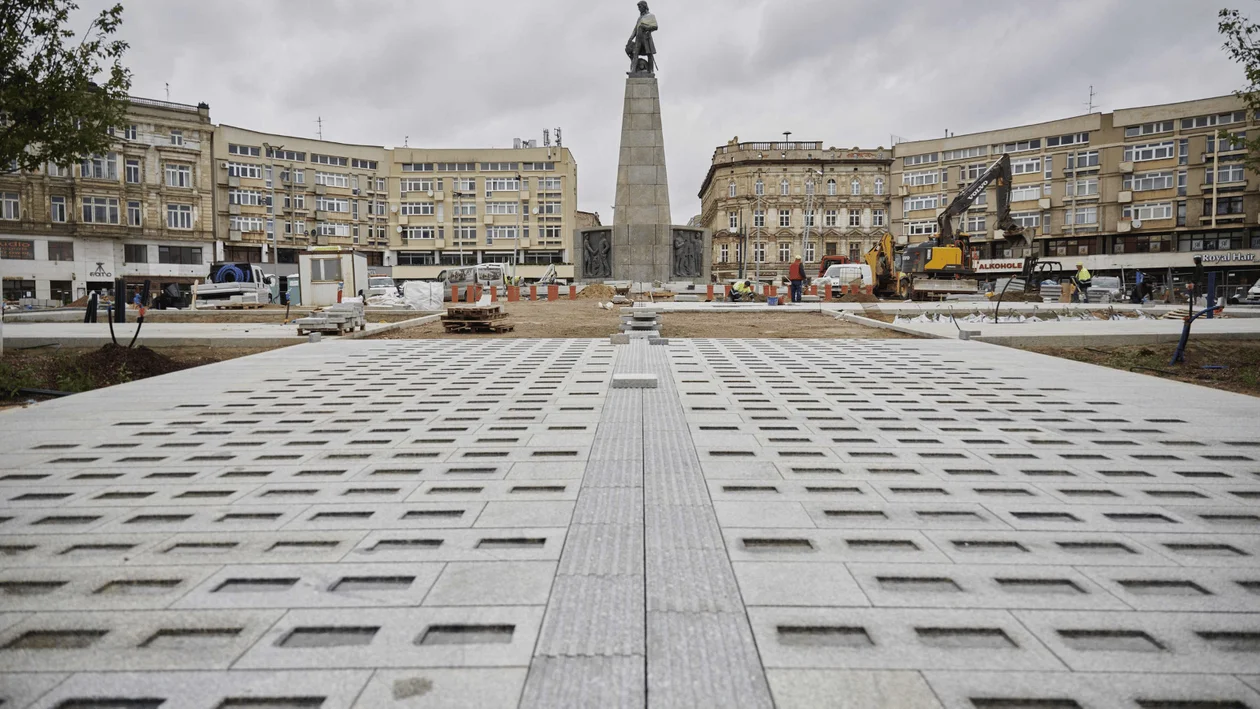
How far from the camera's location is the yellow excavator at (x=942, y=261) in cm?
3266

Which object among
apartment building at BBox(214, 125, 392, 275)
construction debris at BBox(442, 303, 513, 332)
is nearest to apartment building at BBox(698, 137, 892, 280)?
apartment building at BBox(214, 125, 392, 275)

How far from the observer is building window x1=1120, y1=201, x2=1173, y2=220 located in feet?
194

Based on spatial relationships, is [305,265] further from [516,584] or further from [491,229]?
[491,229]

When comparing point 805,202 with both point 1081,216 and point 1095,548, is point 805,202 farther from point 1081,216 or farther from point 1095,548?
point 1095,548

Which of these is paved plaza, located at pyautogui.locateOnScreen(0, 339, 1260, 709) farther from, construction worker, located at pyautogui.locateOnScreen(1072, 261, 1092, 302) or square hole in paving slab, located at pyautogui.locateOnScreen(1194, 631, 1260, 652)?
construction worker, located at pyautogui.locateOnScreen(1072, 261, 1092, 302)

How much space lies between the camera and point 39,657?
2.63 m

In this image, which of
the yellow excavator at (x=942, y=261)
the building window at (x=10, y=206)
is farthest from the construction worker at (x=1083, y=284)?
the building window at (x=10, y=206)

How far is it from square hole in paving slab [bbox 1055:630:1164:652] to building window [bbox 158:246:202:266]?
64.4 meters

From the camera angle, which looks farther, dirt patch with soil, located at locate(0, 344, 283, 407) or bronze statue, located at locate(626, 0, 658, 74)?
bronze statue, located at locate(626, 0, 658, 74)

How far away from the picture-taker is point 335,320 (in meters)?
16.0

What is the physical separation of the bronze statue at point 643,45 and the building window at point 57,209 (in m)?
42.7

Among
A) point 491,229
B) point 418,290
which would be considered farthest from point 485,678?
point 491,229

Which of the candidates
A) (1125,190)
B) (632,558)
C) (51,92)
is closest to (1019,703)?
(632,558)

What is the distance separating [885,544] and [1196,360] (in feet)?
38.0
